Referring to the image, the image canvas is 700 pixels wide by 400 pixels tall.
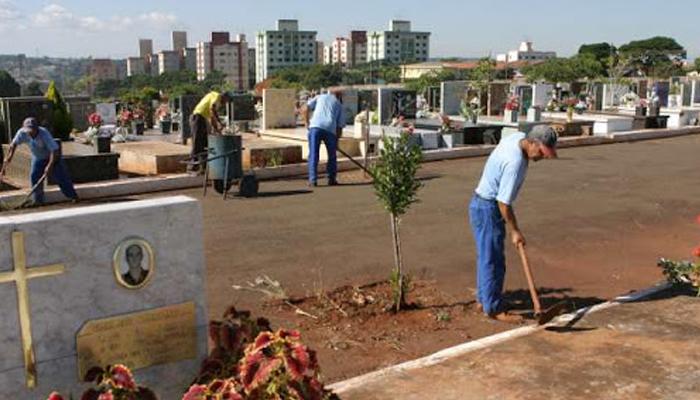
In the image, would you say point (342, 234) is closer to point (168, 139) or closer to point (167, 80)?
point (168, 139)

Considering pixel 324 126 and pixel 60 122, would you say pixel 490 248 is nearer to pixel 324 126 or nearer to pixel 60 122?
pixel 324 126

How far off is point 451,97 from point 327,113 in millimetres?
12531

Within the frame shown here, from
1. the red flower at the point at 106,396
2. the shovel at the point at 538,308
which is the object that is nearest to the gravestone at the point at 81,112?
the shovel at the point at 538,308

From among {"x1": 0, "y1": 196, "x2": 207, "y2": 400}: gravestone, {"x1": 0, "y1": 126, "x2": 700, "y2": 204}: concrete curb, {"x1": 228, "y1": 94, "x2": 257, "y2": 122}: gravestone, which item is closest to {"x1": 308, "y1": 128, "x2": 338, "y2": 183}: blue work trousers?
{"x1": 0, "y1": 126, "x2": 700, "y2": 204}: concrete curb

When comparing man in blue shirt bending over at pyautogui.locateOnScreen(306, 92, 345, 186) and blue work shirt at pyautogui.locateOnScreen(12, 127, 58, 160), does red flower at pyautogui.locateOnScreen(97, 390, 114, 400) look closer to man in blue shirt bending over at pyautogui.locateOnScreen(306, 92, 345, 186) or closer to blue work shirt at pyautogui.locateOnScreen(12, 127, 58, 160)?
blue work shirt at pyautogui.locateOnScreen(12, 127, 58, 160)

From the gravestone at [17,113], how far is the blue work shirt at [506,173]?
34.8 ft

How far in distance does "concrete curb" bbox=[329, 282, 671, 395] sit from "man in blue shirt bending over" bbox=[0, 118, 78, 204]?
6.45 metres

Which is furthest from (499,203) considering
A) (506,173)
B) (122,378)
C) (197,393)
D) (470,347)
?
(122,378)

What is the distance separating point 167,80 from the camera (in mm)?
121500

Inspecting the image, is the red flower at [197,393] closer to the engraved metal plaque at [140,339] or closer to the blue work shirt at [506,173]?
the engraved metal plaque at [140,339]

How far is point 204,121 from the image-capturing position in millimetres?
11992

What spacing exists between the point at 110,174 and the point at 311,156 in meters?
3.06

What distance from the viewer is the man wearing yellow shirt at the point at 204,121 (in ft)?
38.6

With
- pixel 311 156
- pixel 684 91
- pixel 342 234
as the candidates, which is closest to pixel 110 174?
pixel 311 156
